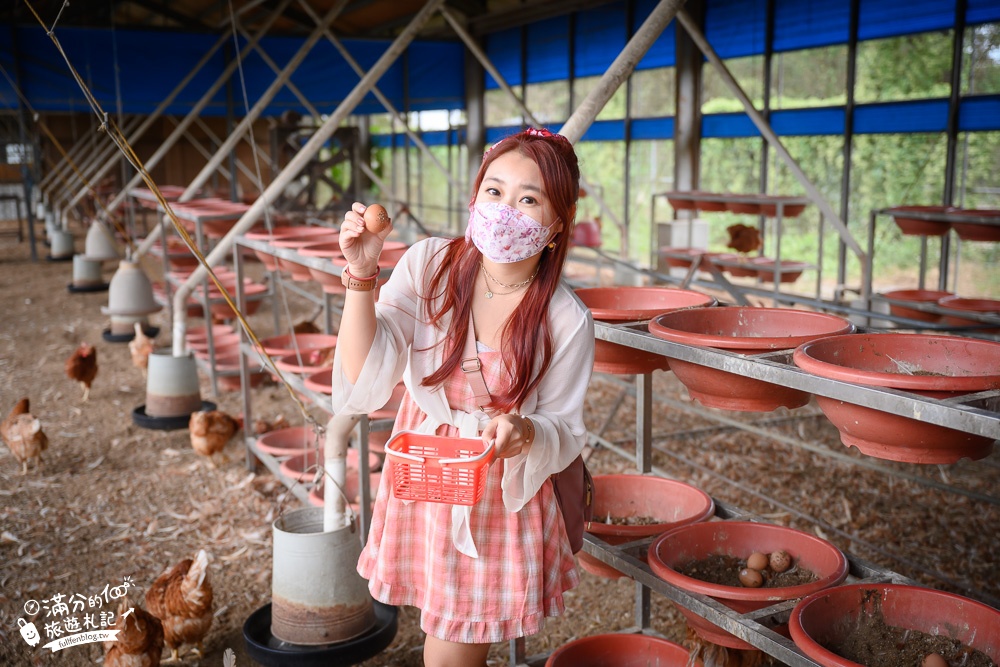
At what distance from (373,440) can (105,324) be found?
5981mm

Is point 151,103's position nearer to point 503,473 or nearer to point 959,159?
point 959,159

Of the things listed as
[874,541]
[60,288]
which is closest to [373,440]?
[874,541]

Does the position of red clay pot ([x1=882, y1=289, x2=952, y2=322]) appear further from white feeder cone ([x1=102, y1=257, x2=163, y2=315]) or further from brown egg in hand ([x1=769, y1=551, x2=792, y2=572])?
white feeder cone ([x1=102, y1=257, x2=163, y2=315])

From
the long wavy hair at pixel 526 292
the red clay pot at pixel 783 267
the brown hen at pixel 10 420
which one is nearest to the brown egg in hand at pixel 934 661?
the long wavy hair at pixel 526 292

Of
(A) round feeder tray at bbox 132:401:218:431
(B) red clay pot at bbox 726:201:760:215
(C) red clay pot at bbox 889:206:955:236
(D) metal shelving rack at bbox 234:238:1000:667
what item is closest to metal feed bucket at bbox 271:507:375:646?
(D) metal shelving rack at bbox 234:238:1000:667

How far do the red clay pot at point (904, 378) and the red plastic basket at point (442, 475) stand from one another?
71cm

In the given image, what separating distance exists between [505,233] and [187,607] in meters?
1.78

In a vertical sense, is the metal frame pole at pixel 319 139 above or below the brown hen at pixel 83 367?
above

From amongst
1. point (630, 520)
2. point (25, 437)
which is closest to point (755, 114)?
point (630, 520)

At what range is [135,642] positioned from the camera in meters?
2.53

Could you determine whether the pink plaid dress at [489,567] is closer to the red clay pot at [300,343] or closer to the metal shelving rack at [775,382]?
the metal shelving rack at [775,382]

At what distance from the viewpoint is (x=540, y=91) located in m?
12.2

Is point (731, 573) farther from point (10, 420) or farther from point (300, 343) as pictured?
point (10, 420)

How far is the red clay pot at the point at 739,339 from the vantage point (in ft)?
6.75
